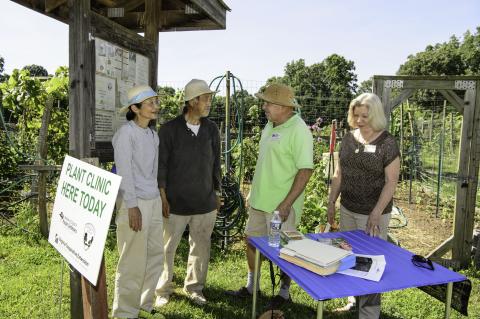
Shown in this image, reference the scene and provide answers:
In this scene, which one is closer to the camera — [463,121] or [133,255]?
[133,255]

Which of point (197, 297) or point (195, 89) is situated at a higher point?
point (195, 89)

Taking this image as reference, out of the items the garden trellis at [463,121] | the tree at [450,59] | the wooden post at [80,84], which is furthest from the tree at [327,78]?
the wooden post at [80,84]

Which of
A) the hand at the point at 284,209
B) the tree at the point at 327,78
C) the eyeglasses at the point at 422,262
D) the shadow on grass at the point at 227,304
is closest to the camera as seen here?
the eyeglasses at the point at 422,262

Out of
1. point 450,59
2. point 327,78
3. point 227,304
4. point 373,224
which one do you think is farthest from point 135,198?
point 327,78

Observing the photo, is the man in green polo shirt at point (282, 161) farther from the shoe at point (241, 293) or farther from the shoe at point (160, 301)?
the shoe at point (160, 301)

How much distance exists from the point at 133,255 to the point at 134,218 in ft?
1.11

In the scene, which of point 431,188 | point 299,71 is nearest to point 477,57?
point 299,71

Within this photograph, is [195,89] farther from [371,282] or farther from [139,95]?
[371,282]

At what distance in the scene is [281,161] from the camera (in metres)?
3.27

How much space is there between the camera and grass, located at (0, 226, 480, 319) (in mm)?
3416

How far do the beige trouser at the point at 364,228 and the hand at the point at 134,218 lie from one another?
173 cm

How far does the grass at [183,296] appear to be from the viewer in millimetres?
3416

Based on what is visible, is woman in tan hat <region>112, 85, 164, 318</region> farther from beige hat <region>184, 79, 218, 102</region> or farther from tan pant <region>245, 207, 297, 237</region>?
tan pant <region>245, 207, 297, 237</region>

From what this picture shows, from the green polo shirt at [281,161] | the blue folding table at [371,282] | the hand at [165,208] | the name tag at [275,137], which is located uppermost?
the name tag at [275,137]
